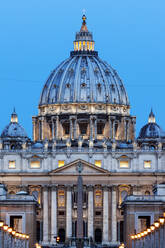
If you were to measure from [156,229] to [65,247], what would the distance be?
6783 cm

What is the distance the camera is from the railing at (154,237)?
416ft

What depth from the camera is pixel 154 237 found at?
135500mm

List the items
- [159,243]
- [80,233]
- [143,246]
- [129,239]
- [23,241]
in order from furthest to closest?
[129,239], [80,233], [23,241], [143,246], [159,243]

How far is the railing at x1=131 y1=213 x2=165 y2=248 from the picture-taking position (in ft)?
416

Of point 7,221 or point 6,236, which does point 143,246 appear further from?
point 7,221

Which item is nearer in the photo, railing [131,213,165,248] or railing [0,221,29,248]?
railing [131,213,165,248]

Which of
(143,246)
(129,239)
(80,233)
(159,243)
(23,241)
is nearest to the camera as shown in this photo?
(159,243)

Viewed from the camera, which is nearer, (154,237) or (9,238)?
(154,237)

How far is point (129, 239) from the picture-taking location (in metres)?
190

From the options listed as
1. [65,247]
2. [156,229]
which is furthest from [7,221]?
[156,229]

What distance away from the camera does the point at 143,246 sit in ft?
492

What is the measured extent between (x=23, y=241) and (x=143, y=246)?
68.6 ft

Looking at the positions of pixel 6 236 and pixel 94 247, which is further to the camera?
pixel 94 247

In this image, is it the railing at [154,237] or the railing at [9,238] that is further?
the railing at [9,238]
